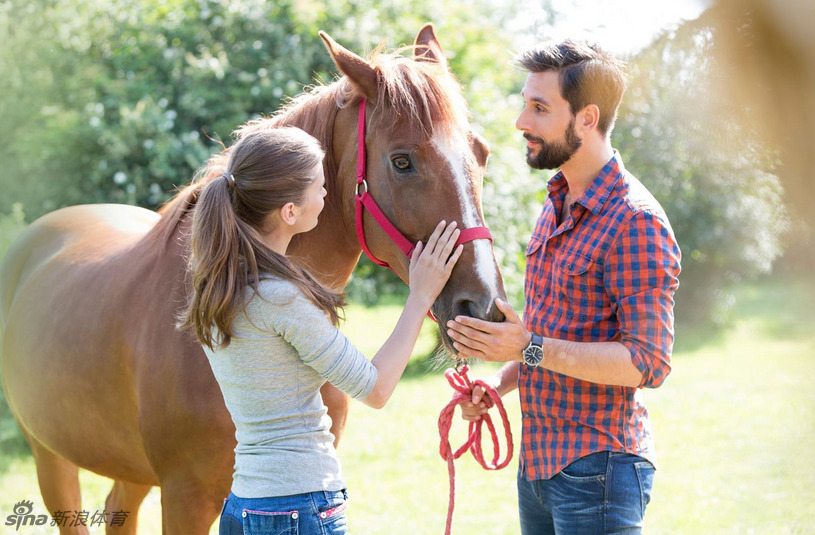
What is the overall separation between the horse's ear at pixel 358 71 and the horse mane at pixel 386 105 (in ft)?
0.09

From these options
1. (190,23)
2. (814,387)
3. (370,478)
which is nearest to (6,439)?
(370,478)

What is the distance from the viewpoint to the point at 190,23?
7.77m

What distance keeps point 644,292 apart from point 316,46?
6542mm

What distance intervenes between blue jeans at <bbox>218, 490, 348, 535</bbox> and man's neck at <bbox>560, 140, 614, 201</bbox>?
3.73 feet

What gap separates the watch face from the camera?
187 cm

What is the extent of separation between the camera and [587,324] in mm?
1988

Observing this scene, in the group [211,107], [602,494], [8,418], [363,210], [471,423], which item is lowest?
[8,418]

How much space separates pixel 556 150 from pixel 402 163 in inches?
18.5

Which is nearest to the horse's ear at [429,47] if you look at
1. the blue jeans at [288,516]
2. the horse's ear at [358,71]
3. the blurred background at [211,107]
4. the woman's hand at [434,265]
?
the horse's ear at [358,71]

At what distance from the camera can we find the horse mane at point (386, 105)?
2.17 meters

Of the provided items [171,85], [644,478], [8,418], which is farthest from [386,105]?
[171,85]

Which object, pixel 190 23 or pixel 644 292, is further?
pixel 190 23

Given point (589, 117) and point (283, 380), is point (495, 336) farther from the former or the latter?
point (589, 117)

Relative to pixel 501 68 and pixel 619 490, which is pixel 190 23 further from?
pixel 619 490
